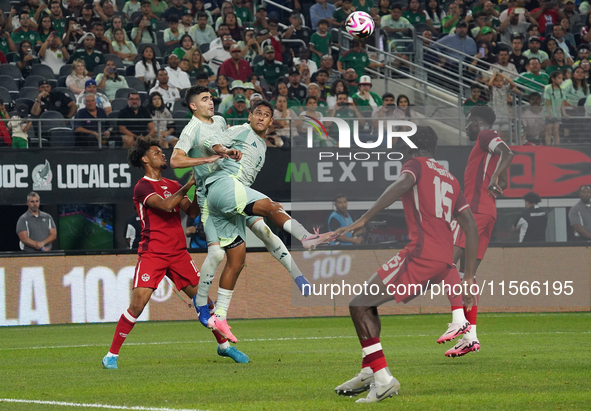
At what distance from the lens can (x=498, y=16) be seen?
23656 millimetres

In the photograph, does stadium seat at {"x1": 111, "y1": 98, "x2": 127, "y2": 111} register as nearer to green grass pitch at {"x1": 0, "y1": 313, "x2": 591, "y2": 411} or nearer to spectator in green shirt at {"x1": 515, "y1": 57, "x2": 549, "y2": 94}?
green grass pitch at {"x1": 0, "y1": 313, "x2": 591, "y2": 411}

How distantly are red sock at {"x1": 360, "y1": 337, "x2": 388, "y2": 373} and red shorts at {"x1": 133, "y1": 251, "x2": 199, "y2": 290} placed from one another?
328 cm

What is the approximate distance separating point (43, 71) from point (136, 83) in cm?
207

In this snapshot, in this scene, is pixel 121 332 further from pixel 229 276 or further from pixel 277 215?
pixel 277 215

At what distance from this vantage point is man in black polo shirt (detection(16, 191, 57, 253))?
52.7ft

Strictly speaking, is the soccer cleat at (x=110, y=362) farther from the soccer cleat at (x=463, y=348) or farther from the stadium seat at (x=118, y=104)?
the stadium seat at (x=118, y=104)

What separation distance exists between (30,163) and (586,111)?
10560 mm

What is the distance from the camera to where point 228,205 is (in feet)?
29.2

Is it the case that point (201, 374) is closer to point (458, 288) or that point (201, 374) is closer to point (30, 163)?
point (458, 288)

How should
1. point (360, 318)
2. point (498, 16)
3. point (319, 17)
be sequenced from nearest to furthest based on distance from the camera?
point (360, 318)
point (319, 17)
point (498, 16)

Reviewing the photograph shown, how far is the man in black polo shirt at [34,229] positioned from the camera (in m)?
16.1

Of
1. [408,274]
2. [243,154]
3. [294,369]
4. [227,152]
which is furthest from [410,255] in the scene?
[243,154]

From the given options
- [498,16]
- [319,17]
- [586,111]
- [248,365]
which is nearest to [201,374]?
[248,365]

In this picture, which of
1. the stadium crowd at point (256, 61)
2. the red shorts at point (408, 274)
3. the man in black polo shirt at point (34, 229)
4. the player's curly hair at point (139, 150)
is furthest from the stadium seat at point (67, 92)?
the red shorts at point (408, 274)
